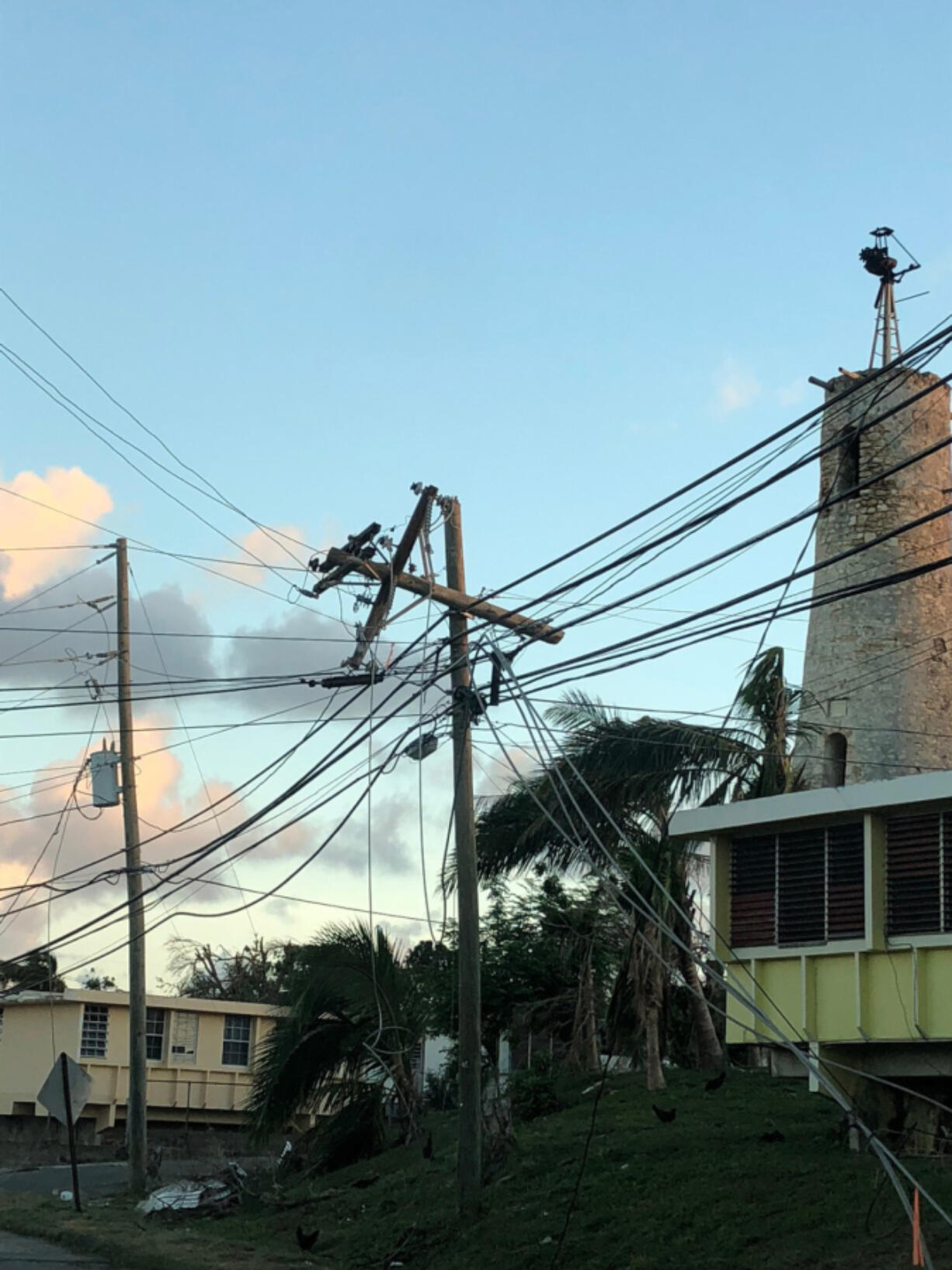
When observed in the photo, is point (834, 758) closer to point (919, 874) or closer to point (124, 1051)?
point (919, 874)

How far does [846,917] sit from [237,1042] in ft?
92.8

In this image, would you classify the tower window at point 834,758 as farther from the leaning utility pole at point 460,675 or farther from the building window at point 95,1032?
the building window at point 95,1032

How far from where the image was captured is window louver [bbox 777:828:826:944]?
59.9 ft

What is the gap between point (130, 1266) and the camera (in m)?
19.4

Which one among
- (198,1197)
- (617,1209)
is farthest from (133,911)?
(617,1209)

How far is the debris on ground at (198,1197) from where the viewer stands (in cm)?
2433

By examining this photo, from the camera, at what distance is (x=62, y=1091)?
23406 millimetres

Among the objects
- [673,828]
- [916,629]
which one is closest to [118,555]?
[673,828]

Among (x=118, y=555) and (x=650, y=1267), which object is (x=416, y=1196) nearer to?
(x=650, y=1267)

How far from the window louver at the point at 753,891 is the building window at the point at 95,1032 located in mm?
24848

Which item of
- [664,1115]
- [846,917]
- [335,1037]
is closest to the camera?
[846,917]

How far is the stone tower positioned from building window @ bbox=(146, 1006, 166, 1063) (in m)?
20.5

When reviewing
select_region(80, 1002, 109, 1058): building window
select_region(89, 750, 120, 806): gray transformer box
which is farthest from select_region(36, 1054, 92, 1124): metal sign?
select_region(80, 1002, 109, 1058): building window

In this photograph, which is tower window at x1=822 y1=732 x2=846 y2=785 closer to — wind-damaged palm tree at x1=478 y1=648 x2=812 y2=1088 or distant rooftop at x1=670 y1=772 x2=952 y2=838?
wind-damaged palm tree at x1=478 y1=648 x2=812 y2=1088
